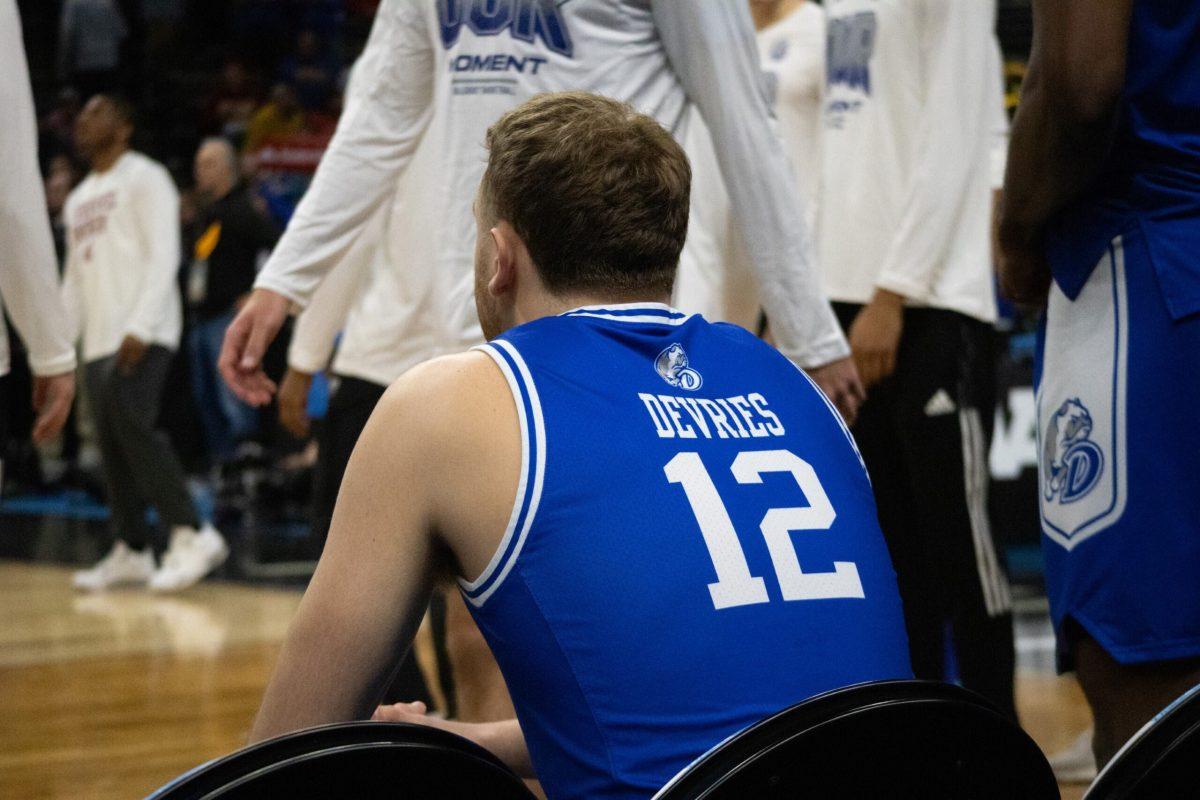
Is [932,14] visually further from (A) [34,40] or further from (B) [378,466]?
(A) [34,40]

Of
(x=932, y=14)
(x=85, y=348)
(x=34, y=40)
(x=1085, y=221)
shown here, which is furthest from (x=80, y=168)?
(x=1085, y=221)

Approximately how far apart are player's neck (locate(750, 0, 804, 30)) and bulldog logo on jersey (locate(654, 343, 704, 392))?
2517 mm

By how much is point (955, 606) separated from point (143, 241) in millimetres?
4966

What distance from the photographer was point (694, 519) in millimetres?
1521

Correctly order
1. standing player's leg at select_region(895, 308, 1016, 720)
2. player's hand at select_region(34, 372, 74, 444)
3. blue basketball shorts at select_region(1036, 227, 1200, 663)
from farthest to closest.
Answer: standing player's leg at select_region(895, 308, 1016, 720)
player's hand at select_region(34, 372, 74, 444)
blue basketball shorts at select_region(1036, 227, 1200, 663)

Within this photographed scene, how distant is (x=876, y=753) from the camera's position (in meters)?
1.22

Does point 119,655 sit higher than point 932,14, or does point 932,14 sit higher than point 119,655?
point 932,14

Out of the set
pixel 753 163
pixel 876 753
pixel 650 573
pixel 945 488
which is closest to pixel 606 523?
pixel 650 573

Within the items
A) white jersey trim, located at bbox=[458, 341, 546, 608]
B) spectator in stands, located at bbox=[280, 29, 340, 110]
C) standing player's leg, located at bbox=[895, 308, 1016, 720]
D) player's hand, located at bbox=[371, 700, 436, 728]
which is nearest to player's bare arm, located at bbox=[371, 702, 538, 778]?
player's hand, located at bbox=[371, 700, 436, 728]

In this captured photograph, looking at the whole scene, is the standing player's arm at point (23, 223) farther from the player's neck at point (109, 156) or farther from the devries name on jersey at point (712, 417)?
the player's neck at point (109, 156)

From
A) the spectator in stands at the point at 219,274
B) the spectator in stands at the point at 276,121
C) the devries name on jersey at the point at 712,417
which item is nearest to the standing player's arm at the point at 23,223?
the devries name on jersey at the point at 712,417

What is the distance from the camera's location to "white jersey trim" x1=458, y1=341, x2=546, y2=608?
1.51 meters

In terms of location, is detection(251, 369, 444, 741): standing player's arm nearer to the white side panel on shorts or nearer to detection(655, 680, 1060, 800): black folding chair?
detection(655, 680, 1060, 800): black folding chair

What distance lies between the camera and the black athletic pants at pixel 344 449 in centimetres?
376
